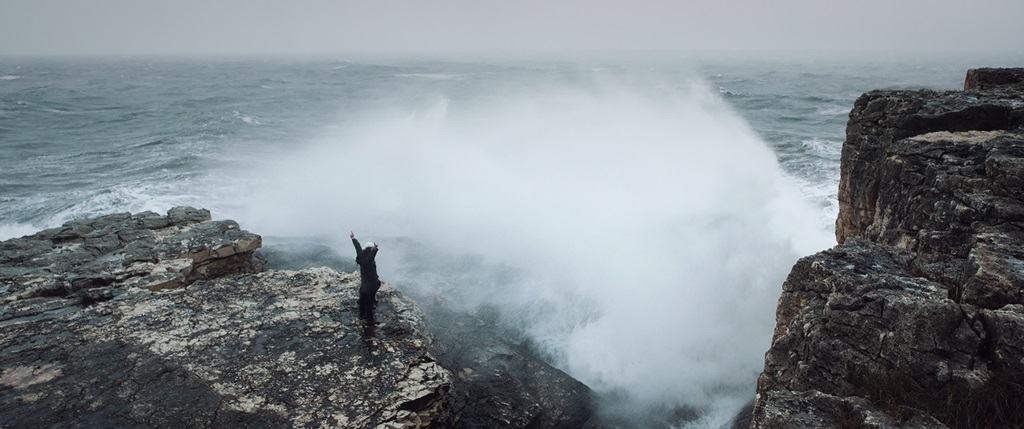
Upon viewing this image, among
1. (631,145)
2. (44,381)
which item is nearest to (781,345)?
(44,381)

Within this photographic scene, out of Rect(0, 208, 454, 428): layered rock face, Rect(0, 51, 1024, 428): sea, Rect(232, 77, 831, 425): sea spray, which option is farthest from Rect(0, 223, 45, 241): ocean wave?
Rect(0, 208, 454, 428): layered rock face

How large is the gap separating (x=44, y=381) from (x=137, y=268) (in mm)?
2642

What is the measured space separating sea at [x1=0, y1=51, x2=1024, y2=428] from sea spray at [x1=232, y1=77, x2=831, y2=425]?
2.0 inches

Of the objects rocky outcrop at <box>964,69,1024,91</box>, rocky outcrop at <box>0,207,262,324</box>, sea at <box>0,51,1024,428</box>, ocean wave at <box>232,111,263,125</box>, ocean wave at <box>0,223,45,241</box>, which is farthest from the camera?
ocean wave at <box>232,111,263,125</box>

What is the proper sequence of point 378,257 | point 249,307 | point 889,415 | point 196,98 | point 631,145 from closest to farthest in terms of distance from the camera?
point 889,415, point 249,307, point 378,257, point 631,145, point 196,98

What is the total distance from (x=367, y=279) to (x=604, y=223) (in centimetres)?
862

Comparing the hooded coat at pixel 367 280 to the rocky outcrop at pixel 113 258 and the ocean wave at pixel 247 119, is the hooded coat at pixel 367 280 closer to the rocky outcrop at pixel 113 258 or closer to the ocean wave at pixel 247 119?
the rocky outcrop at pixel 113 258

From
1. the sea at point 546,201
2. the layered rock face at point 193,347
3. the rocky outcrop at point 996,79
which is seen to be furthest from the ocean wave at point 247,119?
the rocky outcrop at point 996,79

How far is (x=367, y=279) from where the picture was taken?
21.4 ft

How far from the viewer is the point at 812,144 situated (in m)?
21.1

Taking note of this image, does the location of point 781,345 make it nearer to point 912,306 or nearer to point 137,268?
point 912,306

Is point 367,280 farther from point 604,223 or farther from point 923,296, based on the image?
point 604,223

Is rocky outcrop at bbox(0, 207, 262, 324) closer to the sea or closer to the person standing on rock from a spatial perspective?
the sea

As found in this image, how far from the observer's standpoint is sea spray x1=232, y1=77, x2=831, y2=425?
873 cm
